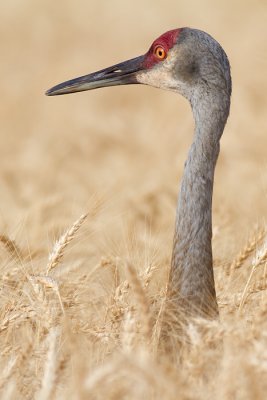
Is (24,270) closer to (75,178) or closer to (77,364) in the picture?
(77,364)

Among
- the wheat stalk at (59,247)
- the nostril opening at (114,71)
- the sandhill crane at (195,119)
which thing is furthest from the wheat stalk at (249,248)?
the nostril opening at (114,71)

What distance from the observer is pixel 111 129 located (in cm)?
848

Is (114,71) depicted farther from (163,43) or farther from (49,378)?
(49,378)

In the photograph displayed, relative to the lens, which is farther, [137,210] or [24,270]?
[137,210]

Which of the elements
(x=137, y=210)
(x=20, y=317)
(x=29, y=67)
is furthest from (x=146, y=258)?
(x=29, y=67)

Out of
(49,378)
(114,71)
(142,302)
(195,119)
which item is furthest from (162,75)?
(49,378)

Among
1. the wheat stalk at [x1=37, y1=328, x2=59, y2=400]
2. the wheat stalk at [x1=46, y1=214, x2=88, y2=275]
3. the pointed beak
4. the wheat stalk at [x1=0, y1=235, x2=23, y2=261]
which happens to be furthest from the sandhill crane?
the wheat stalk at [x1=37, y1=328, x2=59, y2=400]

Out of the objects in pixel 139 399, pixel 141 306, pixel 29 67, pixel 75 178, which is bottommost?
pixel 139 399

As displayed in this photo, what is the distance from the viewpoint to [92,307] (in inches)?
157

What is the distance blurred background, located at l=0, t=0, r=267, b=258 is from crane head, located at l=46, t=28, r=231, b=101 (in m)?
0.52

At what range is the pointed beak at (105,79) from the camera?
4.50 m

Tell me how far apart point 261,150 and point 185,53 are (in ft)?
11.1

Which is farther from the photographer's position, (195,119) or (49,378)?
(195,119)

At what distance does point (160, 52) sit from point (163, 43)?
46 mm
